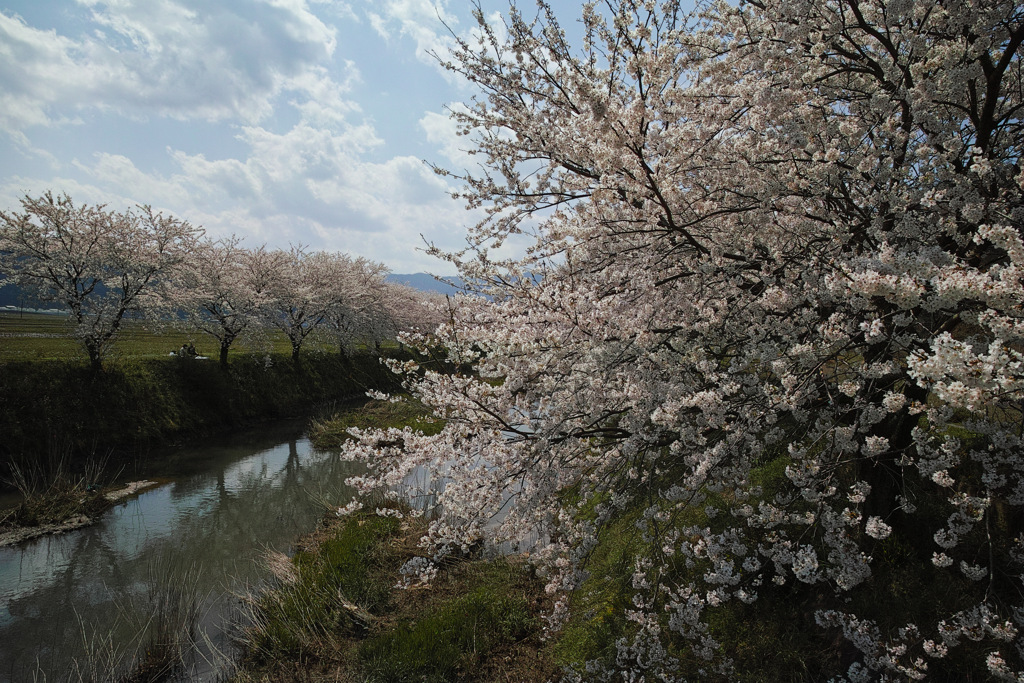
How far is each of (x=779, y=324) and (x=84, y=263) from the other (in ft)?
75.8

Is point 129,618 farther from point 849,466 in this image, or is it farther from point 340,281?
point 340,281

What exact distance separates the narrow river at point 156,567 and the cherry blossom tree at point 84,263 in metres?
6.05

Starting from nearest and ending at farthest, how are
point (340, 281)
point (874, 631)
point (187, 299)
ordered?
point (874, 631), point (187, 299), point (340, 281)

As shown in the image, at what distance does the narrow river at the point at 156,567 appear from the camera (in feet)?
23.8

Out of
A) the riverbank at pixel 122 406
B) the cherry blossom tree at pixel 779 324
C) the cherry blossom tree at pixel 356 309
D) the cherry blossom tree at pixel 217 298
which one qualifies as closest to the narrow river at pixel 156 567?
the riverbank at pixel 122 406

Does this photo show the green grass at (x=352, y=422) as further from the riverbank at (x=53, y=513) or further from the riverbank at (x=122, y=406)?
the riverbank at (x=53, y=513)

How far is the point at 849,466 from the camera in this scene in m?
5.97

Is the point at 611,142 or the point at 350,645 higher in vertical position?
the point at 611,142

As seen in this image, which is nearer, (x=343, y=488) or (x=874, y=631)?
(x=874, y=631)

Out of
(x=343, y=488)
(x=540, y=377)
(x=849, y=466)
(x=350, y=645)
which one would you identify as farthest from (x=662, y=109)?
(x=343, y=488)

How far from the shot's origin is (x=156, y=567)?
985 centimetres

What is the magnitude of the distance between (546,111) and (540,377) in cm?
359

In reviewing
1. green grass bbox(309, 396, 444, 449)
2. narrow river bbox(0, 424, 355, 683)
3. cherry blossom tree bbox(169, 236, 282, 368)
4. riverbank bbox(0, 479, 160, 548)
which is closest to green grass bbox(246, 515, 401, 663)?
narrow river bbox(0, 424, 355, 683)

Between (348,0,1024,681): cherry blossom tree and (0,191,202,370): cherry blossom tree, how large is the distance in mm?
18710
